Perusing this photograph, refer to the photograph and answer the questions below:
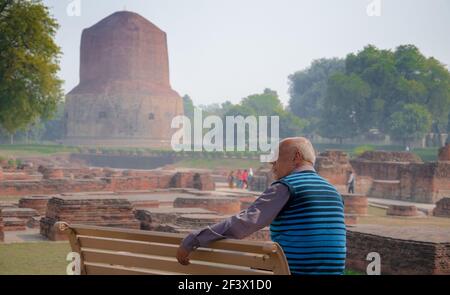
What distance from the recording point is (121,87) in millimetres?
51562

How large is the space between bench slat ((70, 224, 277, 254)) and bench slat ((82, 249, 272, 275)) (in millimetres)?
57

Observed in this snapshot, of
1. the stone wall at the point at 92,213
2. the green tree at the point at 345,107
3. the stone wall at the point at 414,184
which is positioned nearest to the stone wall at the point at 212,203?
the stone wall at the point at 92,213

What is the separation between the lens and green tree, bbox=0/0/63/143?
19.3 metres

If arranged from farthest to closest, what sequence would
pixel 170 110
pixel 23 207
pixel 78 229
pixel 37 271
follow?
pixel 170 110 → pixel 23 207 → pixel 37 271 → pixel 78 229

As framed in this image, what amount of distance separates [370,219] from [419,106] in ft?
94.6

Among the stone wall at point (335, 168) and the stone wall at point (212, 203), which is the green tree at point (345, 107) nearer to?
the stone wall at point (335, 168)

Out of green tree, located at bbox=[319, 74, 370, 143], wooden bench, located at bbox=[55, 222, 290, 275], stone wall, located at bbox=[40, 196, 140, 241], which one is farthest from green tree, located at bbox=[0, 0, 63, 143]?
green tree, located at bbox=[319, 74, 370, 143]

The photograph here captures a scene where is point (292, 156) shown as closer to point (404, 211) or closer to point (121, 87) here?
point (404, 211)

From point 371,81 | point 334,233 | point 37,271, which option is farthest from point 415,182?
point 371,81

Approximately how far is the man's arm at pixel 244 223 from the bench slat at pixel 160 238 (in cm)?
4

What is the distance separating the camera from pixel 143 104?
5219cm

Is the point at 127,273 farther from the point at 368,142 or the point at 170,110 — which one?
the point at 170,110

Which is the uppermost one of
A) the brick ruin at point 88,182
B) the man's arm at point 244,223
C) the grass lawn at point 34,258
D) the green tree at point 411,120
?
the green tree at point 411,120

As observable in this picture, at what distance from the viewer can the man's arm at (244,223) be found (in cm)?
251
